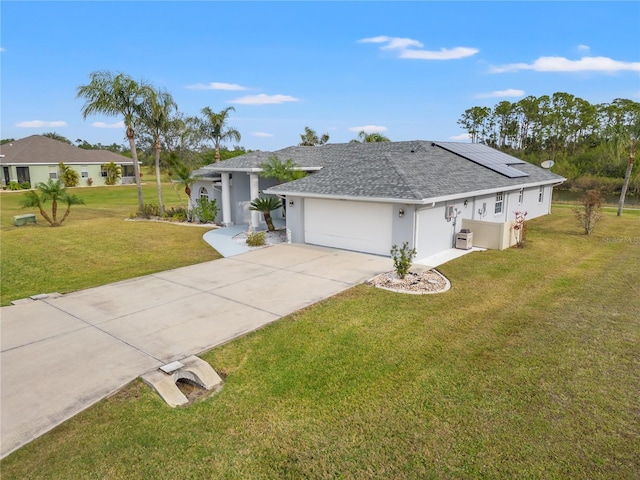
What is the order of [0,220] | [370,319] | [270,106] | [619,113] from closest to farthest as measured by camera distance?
[370,319]
[0,220]
[270,106]
[619,113]

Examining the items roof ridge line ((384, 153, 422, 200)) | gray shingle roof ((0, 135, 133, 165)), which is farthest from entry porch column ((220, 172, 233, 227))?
gray shingle roof ((0, 135, 133, 165))

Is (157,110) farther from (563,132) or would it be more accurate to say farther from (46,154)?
(563,132)

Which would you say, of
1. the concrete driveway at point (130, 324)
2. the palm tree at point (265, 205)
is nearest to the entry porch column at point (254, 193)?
the palm tree at point (265, 205)

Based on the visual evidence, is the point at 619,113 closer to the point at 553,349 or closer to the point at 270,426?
the point at 553,349

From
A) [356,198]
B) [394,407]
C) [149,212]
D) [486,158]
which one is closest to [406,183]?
[356,198]

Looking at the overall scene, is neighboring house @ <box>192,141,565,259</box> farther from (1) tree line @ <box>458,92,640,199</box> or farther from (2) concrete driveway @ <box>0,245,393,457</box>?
(1) tree line @ <box>458,92,640,199</box>

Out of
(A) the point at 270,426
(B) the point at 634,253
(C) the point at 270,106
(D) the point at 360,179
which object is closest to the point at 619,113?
(C) the point at 270,106

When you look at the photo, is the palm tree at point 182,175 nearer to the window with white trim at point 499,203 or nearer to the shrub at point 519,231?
the window with white trim at point 499,203
